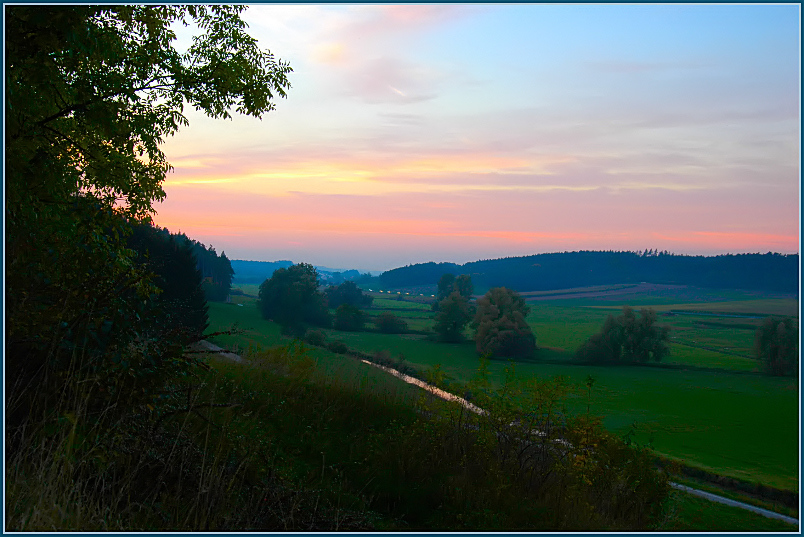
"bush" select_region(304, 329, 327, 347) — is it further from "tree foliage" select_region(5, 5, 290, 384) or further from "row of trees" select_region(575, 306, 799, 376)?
"tree foliage" select_region(5, 5, 290, 384)

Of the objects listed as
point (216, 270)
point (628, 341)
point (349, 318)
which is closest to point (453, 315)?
point (349, 318)

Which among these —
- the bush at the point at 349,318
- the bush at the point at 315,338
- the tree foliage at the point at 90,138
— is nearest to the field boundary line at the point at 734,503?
the tree foliage at the point at 90,138

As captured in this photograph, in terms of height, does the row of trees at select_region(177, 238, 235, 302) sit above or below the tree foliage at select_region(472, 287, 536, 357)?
above

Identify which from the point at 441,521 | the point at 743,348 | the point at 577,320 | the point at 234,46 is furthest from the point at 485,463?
the point at 577,320

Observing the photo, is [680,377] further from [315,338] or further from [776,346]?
[315,338]

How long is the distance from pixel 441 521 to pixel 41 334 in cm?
441

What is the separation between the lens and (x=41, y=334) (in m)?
4.01

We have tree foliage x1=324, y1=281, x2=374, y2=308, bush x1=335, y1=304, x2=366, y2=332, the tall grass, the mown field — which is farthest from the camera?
tree foliage x1=324, y1=281, x2=374, y2=308

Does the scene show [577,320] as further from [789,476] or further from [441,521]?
[441,521]

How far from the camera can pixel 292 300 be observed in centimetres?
5669

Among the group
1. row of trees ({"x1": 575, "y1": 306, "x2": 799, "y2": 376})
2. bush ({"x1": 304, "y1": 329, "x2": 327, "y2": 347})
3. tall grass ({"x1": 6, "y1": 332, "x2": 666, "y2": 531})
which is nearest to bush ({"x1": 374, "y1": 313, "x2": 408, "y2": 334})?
bush ({"x1": 304, "y1": 329, "x2": 327, "y2": 347})

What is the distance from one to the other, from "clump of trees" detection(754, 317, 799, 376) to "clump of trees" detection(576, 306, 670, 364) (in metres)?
8.91

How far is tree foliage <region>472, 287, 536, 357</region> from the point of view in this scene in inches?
2105

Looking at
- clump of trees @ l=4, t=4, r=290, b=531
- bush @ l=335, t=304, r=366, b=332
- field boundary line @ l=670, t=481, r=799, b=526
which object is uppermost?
clump of trees @ l=4, t=4, r=290, b=531
